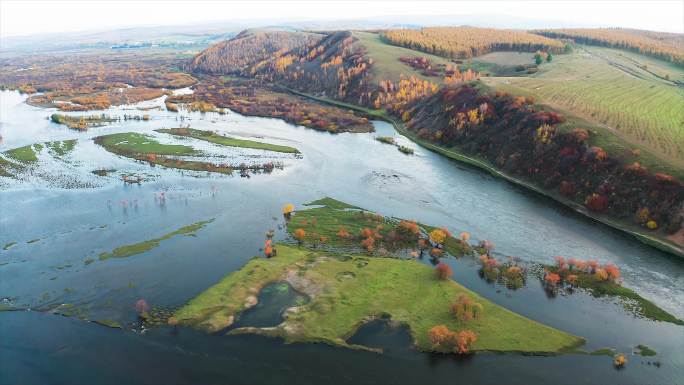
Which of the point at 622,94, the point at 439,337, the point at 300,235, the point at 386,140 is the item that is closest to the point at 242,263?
the point at 300,235

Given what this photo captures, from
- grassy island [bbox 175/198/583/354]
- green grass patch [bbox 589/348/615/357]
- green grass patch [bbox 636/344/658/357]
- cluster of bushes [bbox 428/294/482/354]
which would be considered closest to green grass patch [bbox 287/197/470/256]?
grassy island [bbox 175/198/583/354]

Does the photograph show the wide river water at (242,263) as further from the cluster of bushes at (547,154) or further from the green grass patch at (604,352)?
the cluster of bushes at (547,154)

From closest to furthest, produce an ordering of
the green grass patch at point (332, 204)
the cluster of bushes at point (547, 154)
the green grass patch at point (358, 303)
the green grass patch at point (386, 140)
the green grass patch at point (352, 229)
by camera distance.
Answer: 1. the green grass patch at point (358, 303)
2. the green grass patch at point (352, 229)
3. the cluster of bushes at point (547, 154)
4. the green grass patch at point (332, 204)
5. the green grass patch at point (386, 140)

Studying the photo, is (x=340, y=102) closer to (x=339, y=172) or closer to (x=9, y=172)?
(x=339, y=172)

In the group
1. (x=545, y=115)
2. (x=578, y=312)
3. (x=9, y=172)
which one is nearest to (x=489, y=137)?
(x=545, y=115)

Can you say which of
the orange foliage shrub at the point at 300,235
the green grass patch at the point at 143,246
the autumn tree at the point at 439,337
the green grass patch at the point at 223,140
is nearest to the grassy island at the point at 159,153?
the green grass patch at the point at 223,140

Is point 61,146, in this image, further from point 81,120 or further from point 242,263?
point 242,263
